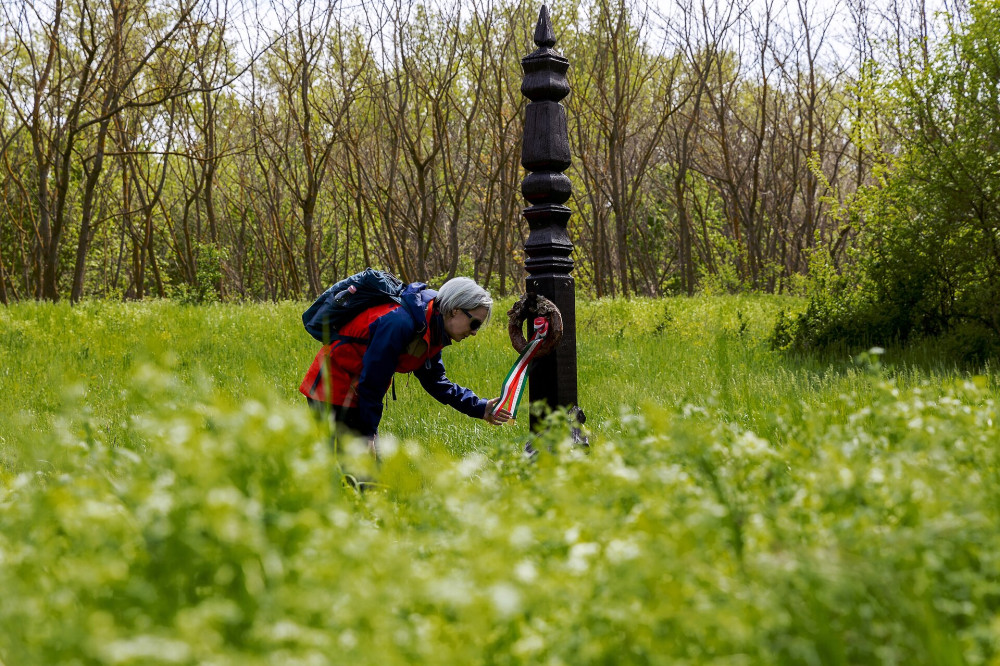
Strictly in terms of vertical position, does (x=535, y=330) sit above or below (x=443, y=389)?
above

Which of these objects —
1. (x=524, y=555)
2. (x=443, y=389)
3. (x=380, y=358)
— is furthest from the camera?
(x=443, y=389)

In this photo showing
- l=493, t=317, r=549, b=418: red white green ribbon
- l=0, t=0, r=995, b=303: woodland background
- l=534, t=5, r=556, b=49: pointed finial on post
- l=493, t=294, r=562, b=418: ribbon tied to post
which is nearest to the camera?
l=493, t=317, r=549, b=418: red white green ribbon

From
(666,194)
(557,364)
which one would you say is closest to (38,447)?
(557,364)

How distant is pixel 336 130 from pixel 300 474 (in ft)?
51.7

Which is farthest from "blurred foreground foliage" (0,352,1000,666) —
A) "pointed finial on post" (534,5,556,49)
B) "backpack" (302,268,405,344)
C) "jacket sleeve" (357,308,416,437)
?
"pointed finial on post" (534,5,556,49)

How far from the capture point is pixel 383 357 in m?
4.07

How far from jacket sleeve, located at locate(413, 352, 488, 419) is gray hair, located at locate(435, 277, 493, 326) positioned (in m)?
0.49

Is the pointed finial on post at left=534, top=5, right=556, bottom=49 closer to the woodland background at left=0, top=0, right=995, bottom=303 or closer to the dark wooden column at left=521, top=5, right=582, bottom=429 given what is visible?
the dark wooden column at left=521, top=5, right=582, bottom=429

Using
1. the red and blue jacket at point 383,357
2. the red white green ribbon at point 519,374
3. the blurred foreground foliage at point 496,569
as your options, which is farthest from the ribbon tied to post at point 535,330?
the blurred foreground foliage at point 496,569

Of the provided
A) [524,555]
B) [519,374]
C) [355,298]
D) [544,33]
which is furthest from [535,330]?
[524,555]

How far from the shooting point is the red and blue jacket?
4086 millimetres

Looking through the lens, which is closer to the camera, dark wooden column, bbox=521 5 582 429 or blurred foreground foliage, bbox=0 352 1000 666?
blurred foreground foliage, bbox=0 352 1000 666

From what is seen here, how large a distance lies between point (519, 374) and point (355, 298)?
983 mm

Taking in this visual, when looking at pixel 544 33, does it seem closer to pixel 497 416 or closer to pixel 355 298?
pixel 355 298
